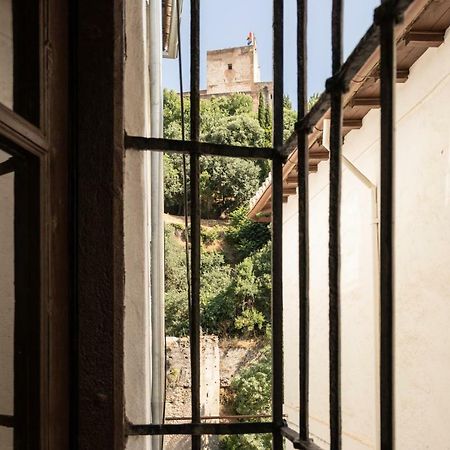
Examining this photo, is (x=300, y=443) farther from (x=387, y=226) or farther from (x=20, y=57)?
(x=20, y=57)

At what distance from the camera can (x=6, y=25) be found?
29.5 inches

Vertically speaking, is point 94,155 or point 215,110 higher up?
point 215,110

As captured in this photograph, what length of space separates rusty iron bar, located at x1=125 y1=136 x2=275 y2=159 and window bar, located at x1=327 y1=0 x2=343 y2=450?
275mm

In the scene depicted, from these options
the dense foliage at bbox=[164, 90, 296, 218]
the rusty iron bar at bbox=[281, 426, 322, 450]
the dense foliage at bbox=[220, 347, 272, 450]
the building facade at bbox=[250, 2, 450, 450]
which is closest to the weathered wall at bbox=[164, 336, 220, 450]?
the dense foliage at bbox=[220, 347, 272, 450]

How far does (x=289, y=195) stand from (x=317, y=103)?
16.9 feet

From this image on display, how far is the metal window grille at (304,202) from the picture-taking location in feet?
2.11

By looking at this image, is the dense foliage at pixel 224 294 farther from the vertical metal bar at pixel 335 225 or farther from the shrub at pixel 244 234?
the vertical metal bar at pixel 335 225

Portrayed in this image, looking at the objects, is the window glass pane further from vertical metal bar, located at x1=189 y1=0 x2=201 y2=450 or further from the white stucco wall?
the white stucco wall

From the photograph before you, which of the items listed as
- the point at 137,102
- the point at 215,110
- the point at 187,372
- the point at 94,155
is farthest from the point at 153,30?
the point at 215,110

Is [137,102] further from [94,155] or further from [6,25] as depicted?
[6,25]

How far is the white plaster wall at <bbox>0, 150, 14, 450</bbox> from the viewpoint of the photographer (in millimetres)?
725

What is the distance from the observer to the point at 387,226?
0.65 meters

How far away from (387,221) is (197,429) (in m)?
0.59

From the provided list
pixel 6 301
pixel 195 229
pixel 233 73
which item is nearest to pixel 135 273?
pixel 195 229
